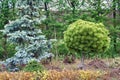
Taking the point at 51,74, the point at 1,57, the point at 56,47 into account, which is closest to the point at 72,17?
the point at 56,47

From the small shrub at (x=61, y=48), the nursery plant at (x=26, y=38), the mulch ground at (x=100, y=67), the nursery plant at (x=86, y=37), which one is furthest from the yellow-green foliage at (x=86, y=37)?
the small shrub at (x=61, y=48)

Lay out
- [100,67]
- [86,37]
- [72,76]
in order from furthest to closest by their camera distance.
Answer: [100,67], [86,37], [72,76]

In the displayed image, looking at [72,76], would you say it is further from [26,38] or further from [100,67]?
[26,38]

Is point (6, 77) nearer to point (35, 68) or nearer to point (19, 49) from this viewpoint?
point (35, 68)

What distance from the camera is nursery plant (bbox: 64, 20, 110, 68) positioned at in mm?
10734

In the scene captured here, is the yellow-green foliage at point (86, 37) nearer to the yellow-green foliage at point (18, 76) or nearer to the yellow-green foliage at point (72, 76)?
the yellow-green foliage at point (72, 76)

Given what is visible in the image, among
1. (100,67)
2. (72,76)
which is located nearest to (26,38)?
(100,67)

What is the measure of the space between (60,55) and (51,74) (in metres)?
10.1

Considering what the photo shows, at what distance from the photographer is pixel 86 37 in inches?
422

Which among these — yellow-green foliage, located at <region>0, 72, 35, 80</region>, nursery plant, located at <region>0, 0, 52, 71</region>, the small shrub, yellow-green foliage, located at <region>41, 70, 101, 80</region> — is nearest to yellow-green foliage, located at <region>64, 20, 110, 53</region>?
nursery plant, located at <region>0, 0, 52, 71</region>

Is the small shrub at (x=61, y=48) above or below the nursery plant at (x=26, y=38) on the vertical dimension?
below

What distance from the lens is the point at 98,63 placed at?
473 inches

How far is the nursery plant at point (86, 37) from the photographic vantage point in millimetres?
10734

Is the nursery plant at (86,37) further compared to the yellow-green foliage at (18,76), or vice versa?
the nursery plant at (86,37)
